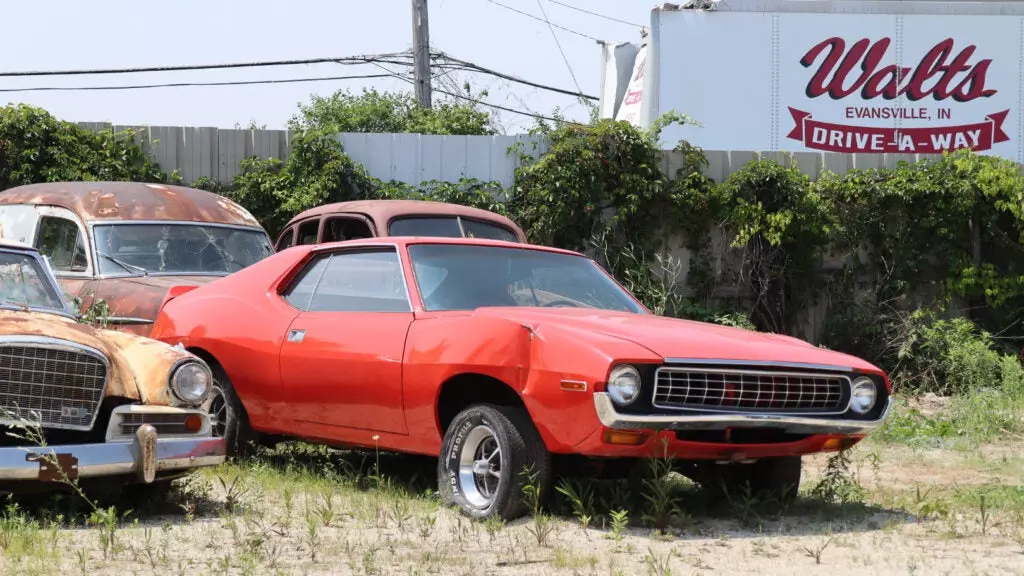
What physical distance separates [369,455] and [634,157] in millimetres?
7166

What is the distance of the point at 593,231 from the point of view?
1484 cm

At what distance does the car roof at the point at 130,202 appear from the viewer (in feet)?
35.6

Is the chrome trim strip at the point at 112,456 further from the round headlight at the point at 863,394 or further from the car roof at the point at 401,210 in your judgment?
the car roof at the point at 401,210

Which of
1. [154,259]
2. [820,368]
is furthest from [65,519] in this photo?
[154,259]

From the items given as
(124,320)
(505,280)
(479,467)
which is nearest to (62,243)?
(124,320)

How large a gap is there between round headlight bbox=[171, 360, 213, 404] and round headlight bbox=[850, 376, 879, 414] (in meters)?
3.15

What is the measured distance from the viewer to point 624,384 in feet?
18.8

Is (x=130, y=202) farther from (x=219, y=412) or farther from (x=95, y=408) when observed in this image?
(x=95, y=408)

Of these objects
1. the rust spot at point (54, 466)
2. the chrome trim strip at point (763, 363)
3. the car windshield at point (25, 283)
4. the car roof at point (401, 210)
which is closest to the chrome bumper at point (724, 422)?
the chrome trim strip at point (763, 363)

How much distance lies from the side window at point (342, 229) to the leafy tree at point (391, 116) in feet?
24.9

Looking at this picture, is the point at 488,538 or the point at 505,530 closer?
the point at 488,538

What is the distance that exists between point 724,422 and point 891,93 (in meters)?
13.0

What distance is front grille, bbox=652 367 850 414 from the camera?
586 centimetres

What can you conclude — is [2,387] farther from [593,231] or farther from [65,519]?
[593,231]
